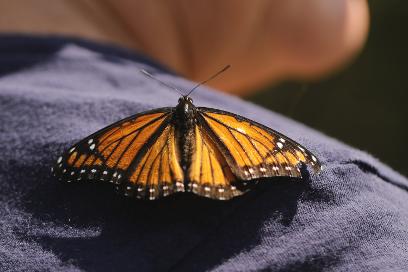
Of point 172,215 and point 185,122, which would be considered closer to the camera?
point 172,215

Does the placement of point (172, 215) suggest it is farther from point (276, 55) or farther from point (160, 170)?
point (276, 55)

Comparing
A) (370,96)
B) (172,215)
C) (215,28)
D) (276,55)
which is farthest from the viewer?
(370,96)

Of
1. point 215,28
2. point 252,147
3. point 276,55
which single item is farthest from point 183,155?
point 276,55

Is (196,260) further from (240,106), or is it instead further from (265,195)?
(240,106)

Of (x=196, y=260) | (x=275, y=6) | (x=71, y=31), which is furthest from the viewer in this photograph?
(x=275, y=6)

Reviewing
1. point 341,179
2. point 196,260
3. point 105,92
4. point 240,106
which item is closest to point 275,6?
point 240,106

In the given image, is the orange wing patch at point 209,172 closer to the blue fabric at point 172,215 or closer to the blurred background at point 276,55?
the blue fabric at point 172,215

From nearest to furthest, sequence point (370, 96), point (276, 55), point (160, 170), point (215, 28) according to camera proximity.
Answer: point (160, 170) → point (215, 28) → point (276, 55) → point (370, 96)

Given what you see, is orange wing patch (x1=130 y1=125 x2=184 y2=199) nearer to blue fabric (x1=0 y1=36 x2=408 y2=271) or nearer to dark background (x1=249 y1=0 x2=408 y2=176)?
blue fabric (x1=0 y1=36 x2=408 y2=271)

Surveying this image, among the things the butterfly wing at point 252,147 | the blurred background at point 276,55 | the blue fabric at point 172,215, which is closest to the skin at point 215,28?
the blurred background at point 276,55
